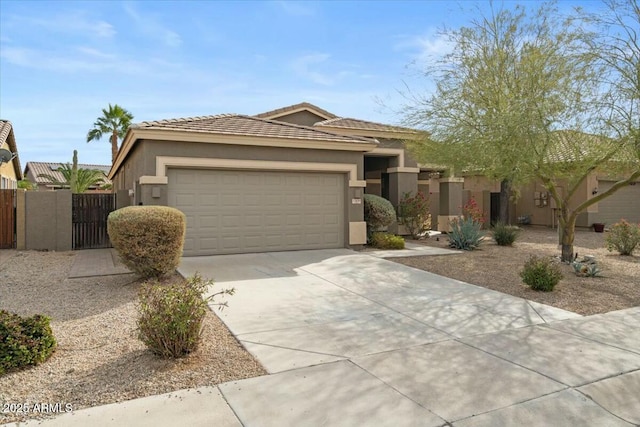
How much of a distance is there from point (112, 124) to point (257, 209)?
105ft

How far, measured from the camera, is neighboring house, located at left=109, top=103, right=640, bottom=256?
37.1 ft

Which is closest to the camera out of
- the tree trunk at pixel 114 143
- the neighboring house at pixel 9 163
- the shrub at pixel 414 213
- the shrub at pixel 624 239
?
the shrub at pixel 624 239

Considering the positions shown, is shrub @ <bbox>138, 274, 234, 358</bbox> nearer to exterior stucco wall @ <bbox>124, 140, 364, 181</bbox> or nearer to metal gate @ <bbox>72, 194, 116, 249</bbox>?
exterior stucco wall @ <bbox>124, 140, 364, 181</bbox>

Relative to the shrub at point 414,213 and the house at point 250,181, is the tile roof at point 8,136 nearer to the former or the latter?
the house at point 250,181

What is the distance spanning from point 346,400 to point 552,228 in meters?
22.7

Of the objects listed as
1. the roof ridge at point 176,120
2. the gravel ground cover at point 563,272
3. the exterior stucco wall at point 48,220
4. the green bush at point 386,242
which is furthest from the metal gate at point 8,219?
the gravel ground cover at point 563,272

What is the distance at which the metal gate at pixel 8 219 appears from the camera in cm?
1413

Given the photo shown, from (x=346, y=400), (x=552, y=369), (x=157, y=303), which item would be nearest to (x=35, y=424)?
(x=157, y=303)

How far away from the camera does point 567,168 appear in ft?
34.8

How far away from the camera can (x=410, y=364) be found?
481 centimetres

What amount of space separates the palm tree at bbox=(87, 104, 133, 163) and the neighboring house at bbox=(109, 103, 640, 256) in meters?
26.7

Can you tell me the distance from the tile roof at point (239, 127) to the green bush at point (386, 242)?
3.05 metres

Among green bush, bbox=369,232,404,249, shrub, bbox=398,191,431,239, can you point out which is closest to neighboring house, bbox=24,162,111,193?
shrub, bbox=398,191,431,239

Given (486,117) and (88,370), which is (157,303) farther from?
(486,117)
